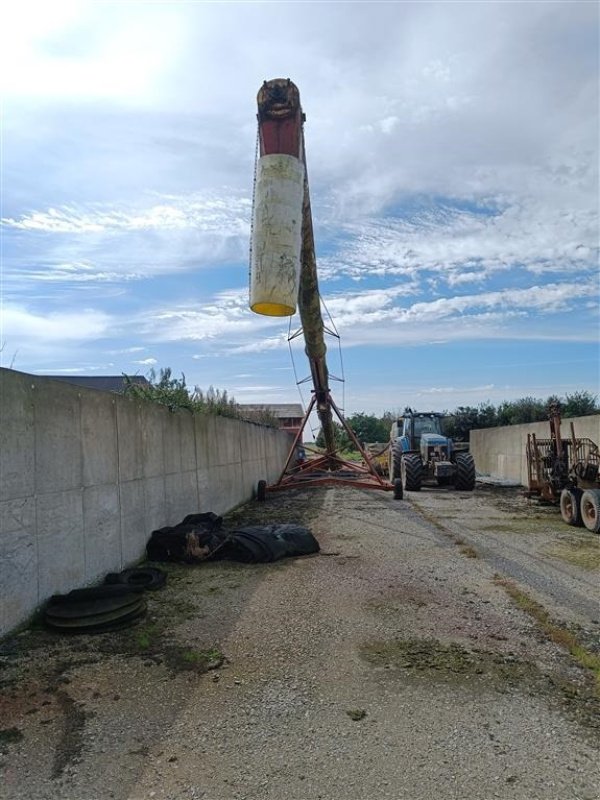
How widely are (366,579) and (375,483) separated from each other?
10127 millimetres

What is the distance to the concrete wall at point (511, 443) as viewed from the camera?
1520 centimetres

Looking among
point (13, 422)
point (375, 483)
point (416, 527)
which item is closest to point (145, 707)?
point (13, 422)

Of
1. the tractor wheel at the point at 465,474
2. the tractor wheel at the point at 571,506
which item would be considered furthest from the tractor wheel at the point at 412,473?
the tractor wheel at the point at 571,506

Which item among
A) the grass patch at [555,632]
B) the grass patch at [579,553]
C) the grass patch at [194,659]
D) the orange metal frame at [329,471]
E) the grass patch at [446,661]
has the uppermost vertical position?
the orange metal frame at [329,471]

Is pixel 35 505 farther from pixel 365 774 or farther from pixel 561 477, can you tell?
pixel 561 477

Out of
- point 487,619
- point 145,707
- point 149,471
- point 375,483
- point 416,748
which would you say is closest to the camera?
point 416,748

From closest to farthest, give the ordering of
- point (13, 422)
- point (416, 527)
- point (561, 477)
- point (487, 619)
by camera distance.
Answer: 1. point (13, 422)
2. point (487, 619)
3. point (416, 527)
4. point (561, 477)

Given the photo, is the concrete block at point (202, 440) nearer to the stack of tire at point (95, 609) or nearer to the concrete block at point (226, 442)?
the concrete block at point (226, 442)

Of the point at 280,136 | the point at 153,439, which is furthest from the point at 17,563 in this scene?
the point at 280,136

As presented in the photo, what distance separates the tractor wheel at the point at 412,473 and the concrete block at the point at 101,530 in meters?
12.0

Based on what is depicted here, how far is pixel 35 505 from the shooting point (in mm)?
5184

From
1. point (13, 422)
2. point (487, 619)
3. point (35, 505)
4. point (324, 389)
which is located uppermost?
point (324, 389)

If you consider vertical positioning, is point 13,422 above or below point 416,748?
above

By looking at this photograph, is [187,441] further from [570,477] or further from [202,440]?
[570,477]
